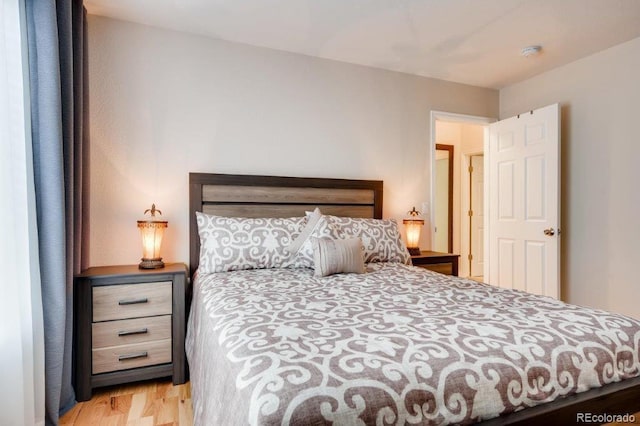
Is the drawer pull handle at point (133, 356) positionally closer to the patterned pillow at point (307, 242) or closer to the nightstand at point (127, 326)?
the nightstand at point (127, 326)

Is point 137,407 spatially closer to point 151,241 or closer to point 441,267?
point 151,241

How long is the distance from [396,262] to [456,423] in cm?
180

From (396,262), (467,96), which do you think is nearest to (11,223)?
(396,262)

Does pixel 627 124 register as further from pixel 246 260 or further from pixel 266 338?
pixel 266 338

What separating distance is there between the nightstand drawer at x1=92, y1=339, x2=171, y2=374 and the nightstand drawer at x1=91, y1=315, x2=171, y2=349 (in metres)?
0.03

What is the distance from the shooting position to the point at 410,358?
3.31ft

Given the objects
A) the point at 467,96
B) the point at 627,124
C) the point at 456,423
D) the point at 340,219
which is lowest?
the point at 456,423

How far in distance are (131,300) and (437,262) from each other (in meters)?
2.37

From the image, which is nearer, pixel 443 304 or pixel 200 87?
pixel 443 304

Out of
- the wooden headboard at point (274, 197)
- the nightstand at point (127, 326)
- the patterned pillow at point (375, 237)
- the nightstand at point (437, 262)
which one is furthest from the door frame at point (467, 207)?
the nightstand at point (127, 326)

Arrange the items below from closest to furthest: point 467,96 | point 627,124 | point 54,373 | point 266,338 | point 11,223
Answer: point 266,338 < point 11,223 < point 54,373 < point 627,124 < point 467,96

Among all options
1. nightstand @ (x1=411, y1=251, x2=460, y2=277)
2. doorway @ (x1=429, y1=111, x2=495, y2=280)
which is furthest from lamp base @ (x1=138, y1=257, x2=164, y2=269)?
doorway @ (x1=429, y1=111, x2=495, y2=280)

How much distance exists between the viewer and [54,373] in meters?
1.77

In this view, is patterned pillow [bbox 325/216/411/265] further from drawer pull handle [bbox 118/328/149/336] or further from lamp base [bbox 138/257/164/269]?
drawer pull handle [bbox 118/328/149/336]
